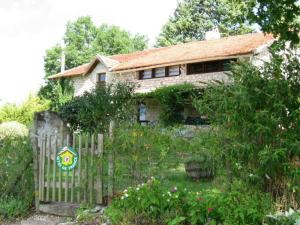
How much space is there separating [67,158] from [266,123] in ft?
10.9

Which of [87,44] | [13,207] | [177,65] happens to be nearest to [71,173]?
[13,207]

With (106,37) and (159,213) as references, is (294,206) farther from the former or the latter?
(106,37)

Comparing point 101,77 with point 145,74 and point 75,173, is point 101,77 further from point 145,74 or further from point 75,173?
point 75,173

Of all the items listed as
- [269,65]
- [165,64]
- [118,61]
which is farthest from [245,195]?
[118,61]

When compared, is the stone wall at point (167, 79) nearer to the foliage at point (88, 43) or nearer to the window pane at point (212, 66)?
the window pane at point (212, 66)

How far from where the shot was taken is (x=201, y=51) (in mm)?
26719

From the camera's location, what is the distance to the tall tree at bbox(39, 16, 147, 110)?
54938 mm

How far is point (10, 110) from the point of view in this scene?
26984mm

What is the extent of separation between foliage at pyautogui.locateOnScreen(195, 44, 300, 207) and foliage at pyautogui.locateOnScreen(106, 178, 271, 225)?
34cm

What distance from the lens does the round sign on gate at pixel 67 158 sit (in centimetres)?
688

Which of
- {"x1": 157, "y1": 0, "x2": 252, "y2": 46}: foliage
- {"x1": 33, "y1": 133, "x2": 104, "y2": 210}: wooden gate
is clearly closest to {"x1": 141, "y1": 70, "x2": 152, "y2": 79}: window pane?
{"x1": 157, "y1": 0, "x2": 252, "y2": 46}: foliage

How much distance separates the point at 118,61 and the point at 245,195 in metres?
27.8

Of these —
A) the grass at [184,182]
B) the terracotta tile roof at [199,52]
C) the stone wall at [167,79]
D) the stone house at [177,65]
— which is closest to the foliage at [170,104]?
the stone house at [177,65]

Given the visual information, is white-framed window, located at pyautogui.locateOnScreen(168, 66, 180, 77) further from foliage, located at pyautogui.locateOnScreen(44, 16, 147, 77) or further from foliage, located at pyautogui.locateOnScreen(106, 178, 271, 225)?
foliage, located at pyautogui.locateOnScreen(44, 16, 147, 77)
